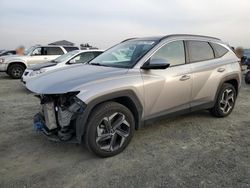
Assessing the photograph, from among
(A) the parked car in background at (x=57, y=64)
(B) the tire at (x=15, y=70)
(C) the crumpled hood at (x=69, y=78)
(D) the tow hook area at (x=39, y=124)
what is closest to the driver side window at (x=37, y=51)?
(B) the tire at (x=15, y=70)

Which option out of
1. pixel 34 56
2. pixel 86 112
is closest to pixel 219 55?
pixel 86 112

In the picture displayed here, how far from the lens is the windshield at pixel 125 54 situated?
4273 millimetres

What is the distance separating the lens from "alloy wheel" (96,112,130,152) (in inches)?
146

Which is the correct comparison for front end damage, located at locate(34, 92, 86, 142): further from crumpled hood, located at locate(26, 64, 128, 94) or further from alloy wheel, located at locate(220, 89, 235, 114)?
alloy wheel, located at locate(220, 89, 235, 114)

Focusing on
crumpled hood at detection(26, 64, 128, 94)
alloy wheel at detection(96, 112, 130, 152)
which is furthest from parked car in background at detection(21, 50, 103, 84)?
alloy wheel at detection(96, 112, 130, 152)

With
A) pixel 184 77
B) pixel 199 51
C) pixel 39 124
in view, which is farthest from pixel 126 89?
pixel 199 51

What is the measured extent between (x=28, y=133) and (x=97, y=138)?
5.80 ft

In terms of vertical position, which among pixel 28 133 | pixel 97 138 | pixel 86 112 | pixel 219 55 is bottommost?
pixel 28 133

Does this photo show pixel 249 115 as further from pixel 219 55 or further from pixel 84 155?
pixel 84 155

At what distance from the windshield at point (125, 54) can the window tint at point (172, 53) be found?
7.2 inches

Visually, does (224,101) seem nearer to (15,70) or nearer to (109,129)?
(109,129)

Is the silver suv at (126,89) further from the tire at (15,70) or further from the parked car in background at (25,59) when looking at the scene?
the tire at (15,70)

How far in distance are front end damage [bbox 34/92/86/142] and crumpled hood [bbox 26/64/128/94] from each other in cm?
14

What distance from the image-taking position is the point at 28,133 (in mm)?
4801
